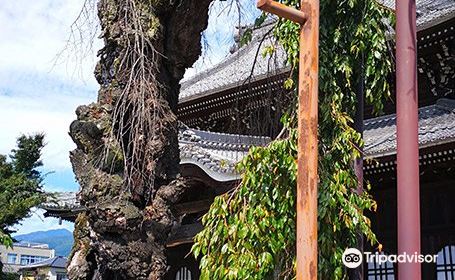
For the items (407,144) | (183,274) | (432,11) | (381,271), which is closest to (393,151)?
(381,271)

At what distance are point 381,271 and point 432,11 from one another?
3.95 meters

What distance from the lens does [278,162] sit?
421cm

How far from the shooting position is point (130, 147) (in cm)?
457

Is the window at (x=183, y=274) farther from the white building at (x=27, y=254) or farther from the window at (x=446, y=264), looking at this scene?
the white building at (x=27, y=254)

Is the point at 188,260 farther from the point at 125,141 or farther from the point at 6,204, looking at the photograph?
the point at 6,204

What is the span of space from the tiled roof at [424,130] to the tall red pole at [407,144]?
3173 mm

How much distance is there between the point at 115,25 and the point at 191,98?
5579 mm

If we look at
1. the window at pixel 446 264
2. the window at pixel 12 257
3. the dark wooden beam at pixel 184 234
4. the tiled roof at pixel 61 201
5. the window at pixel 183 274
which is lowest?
the window at pixel 183 274

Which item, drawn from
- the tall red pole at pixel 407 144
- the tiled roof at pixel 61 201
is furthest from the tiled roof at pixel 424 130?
the tiled roof at pixel 61 201

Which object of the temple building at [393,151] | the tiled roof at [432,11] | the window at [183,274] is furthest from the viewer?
the window at [183,274]

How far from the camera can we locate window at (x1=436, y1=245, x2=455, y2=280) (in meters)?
7.92

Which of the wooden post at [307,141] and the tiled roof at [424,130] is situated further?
the tiled roof at [424,130]

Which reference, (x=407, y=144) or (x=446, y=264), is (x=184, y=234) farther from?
(x=407, y=144)

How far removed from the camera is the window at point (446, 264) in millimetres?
7918
